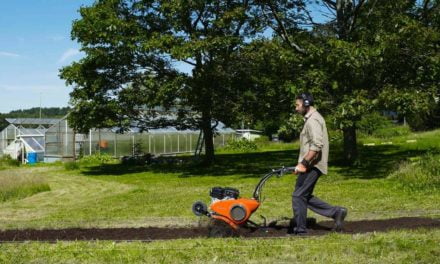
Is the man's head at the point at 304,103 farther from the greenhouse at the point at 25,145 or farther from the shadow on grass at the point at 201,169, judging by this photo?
the greenhouse at the point at 25,145

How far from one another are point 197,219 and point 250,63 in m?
15.4

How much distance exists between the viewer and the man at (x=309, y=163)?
808cm

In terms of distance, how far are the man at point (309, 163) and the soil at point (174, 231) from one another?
266 mm

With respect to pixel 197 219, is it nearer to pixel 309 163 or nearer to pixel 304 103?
pixel 309 163

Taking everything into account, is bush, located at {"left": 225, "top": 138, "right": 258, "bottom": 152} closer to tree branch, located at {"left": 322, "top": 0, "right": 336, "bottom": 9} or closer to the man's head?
tree branch, located at {"left": 322, "top": 0, "right": 336, "bottom": 9}

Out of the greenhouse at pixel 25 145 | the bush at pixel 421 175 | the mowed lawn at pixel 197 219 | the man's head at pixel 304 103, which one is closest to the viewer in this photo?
the mowed lawn at pixel 197 219

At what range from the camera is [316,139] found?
26.4 feet

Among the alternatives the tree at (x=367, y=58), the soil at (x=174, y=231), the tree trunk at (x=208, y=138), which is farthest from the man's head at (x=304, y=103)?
the tree trunk at (x=208, y=138)

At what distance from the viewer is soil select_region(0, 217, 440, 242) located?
27.6 ft

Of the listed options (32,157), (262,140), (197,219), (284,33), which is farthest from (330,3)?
(262,140)

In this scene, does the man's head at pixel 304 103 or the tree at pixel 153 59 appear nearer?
A: the man's head at pixel 304 103

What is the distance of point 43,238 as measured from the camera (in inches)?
340

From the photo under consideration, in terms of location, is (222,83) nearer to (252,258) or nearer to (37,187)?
(37,187)

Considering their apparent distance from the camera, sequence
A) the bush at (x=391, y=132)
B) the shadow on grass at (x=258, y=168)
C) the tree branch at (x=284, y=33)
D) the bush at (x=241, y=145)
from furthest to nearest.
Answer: the bush at (x=391, y=132) → the bush at (x=241, y=145) → the tree branch at (x=284, y=33) → the shadow on grass at (x=258, y=168)
